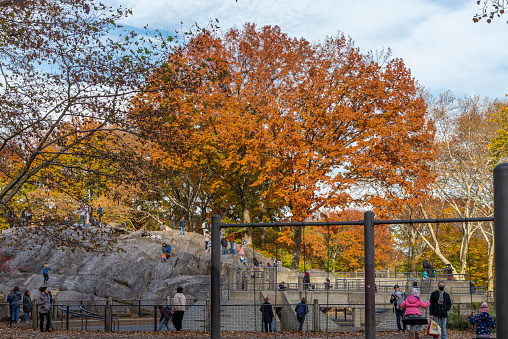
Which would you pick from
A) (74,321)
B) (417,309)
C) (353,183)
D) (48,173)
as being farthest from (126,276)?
(417,309)

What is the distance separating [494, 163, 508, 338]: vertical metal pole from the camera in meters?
4.05

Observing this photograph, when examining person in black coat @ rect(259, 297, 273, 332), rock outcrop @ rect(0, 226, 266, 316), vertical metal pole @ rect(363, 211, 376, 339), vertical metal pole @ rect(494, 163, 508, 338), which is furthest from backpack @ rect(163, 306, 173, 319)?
vertical metal pole @ rect(494, 163, 508, 338)

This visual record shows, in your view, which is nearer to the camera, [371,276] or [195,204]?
[371,276]

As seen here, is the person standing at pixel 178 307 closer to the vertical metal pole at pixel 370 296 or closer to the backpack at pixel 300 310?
the backpack at pixel 300 310

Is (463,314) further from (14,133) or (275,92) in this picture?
(14,133)

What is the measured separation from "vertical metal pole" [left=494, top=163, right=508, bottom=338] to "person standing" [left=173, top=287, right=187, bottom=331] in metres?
14.3

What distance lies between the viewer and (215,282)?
→ 31.3 feet

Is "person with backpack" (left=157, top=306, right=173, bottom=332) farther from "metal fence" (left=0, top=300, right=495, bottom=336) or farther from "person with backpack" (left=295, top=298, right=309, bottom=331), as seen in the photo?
"person with backpack" (left=295, top=298, right=309, bottom=331)

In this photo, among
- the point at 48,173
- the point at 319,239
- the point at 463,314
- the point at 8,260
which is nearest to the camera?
the point at 48,173

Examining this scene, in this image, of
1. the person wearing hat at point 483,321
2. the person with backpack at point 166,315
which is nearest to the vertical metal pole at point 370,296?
the person wearing hat at point 483,321

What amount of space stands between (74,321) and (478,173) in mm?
28420

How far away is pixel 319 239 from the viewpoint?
160 ft

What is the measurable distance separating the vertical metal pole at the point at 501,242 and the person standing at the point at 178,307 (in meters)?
14.3

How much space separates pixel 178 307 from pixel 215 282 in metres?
8.91
